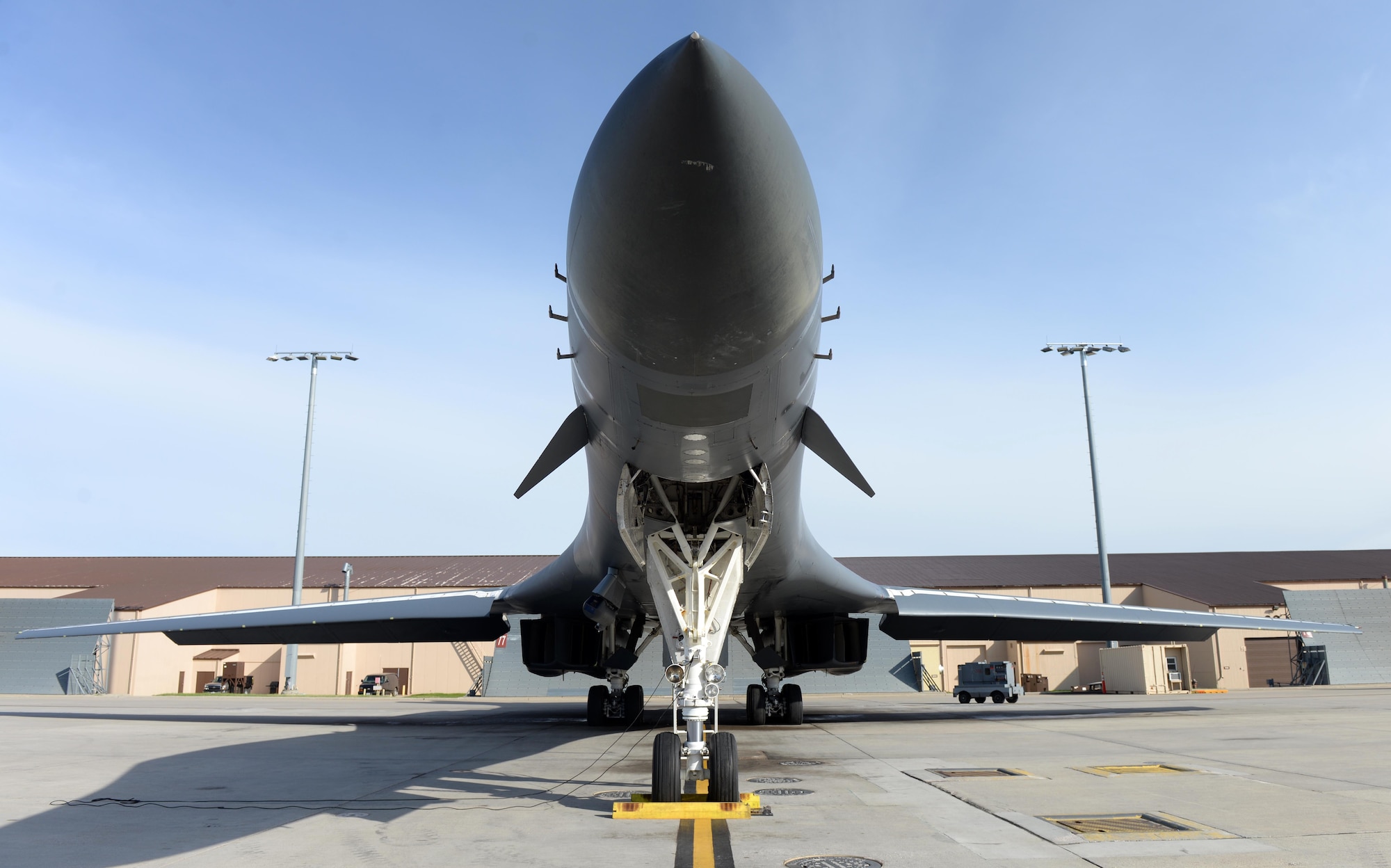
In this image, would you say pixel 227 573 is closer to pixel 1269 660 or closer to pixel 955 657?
pixel 955 657

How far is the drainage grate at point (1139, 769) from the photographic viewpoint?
735cm

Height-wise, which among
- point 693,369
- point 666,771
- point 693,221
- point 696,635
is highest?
point 693,221

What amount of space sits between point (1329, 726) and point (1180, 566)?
1235 inches

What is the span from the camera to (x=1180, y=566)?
4003 cm

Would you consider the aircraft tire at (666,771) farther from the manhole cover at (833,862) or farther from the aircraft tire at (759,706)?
the aircraft tire at (759,706)

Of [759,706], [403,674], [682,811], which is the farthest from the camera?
[403,674]

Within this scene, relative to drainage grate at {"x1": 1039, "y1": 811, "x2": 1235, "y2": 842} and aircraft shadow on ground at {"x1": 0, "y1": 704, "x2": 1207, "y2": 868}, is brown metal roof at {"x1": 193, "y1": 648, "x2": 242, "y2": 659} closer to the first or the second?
aircraft shadow on ground at {"x1": 0, "y1": 704, "x2": 1207, "y2": 868}

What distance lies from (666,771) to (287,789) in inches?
125

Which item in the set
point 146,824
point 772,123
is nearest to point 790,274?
point 772,123

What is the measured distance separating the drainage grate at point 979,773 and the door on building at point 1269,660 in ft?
104

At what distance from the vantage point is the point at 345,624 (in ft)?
47.2

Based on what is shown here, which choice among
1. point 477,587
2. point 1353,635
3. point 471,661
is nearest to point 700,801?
point 471,661

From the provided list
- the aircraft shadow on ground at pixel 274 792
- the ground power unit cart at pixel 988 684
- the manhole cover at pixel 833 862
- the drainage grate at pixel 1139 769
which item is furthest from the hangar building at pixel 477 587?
the manhole cover at pixel 833 862

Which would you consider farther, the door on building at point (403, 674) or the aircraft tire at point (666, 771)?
the door on building at point (403, 674)
